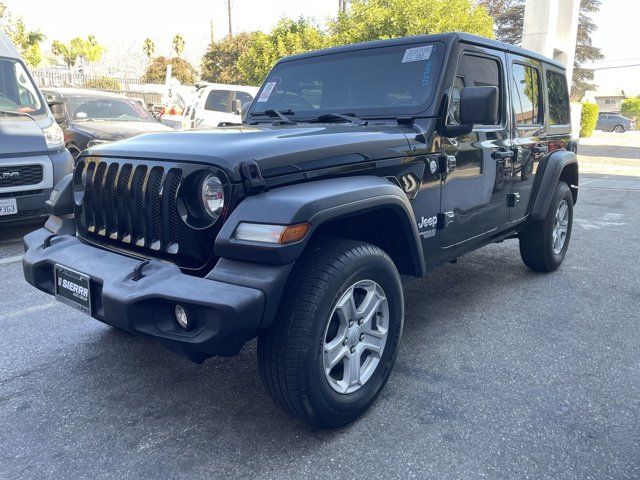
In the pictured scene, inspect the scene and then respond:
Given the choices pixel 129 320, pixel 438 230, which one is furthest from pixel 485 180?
pixel 129 320

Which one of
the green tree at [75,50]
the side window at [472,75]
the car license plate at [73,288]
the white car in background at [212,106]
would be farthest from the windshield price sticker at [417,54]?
the green tree at [75,50]

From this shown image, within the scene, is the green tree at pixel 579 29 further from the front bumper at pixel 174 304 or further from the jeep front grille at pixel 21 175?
Answer: the front bumper at pixel 174 304

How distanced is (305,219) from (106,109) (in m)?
9.44

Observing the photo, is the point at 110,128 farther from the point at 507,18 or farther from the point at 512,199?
the point at 507,18

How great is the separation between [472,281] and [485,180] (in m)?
1.41

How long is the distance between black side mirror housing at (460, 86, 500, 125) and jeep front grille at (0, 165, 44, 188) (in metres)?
4.67

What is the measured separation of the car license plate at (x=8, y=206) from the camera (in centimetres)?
552

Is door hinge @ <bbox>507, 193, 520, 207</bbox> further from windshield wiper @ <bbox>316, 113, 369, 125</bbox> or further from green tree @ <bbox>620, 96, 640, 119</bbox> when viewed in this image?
green tree @ <bbox>620, 96, 640, 119</bbox>

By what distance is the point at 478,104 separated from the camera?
2936mm

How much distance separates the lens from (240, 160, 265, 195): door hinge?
2.19 m

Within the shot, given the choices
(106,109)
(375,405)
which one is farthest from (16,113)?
(375,405)

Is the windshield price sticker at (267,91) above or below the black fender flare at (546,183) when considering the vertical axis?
above

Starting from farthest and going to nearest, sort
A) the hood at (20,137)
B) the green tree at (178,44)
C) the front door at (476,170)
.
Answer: the green tree at (178,44), the hood at (20,137), the front door at (476,170)

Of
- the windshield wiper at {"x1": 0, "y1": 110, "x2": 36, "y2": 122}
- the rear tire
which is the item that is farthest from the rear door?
the windshield wiper at {"x1": 0, "y1": 110, "x2": 36, "y2": 122}
